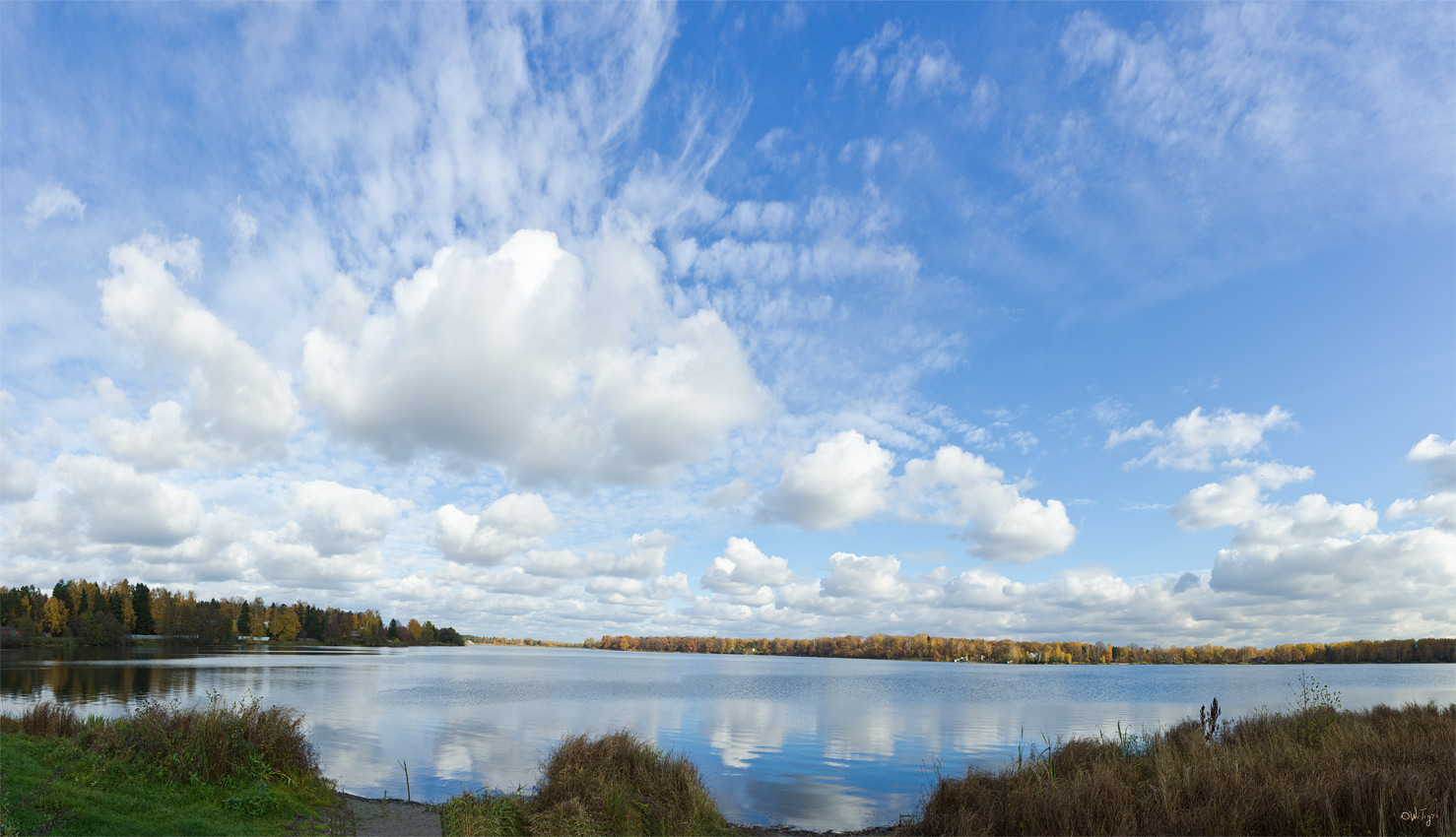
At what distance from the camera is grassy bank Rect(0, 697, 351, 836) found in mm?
12586

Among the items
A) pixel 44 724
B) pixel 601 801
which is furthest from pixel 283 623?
pixel 601 801

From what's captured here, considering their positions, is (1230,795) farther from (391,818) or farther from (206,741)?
(206,741)

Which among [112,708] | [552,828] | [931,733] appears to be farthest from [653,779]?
[112,708]

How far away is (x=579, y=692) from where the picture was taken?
2288 inches

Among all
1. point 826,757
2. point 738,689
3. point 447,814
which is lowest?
point 738,689

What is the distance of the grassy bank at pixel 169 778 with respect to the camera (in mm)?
12586

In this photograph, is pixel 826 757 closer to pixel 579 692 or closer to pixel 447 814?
pixel 447 814

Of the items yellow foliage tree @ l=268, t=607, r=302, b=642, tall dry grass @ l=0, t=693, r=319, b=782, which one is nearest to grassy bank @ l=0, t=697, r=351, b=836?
tall dry grass @ l=0, t=693, r=319, b=782

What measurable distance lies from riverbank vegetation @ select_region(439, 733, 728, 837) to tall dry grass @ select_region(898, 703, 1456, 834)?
4914 millimetres

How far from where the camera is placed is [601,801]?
15.3m

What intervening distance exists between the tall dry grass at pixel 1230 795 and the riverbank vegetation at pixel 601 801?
4914mm

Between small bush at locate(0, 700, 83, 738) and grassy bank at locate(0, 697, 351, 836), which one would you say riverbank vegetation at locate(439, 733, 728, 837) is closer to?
grassy bank at locate(0, 697, 351, 836)

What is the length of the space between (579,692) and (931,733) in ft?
102

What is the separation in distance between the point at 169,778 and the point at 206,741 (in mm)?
1119
